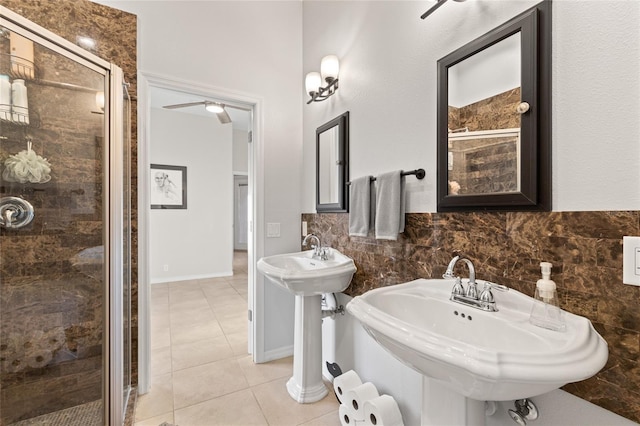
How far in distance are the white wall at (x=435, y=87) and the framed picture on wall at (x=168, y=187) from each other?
3067 millimetres

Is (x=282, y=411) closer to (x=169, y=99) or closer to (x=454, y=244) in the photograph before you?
(x=454, y=244)

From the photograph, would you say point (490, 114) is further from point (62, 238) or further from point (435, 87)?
point (62, 238)

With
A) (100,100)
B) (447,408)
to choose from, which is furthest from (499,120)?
(100,100)

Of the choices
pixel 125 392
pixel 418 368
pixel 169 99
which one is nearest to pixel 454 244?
pixel 418 368

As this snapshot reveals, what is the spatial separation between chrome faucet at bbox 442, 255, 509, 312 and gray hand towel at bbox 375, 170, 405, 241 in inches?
14.7

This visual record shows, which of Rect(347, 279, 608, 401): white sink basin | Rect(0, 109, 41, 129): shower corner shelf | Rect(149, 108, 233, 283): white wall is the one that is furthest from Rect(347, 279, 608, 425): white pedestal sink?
Rect(149, 108, 233, 283): white wall

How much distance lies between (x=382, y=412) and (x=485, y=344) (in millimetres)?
711

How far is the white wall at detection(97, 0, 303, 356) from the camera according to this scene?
6.31 ft

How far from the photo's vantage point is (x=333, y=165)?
78.6 inches

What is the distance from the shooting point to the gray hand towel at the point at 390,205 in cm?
136

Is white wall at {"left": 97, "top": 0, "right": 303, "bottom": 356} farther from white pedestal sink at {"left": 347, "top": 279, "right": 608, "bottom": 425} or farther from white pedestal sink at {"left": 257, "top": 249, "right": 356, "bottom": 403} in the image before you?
white pedestal sink at {"left": 347, "top": 279, "right": 608, "bottom": 425}

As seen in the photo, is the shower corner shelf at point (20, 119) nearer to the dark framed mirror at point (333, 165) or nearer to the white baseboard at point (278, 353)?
the dark framed mirror at point (333, 165)

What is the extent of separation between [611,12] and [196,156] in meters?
4.92

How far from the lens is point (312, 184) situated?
2.26m
